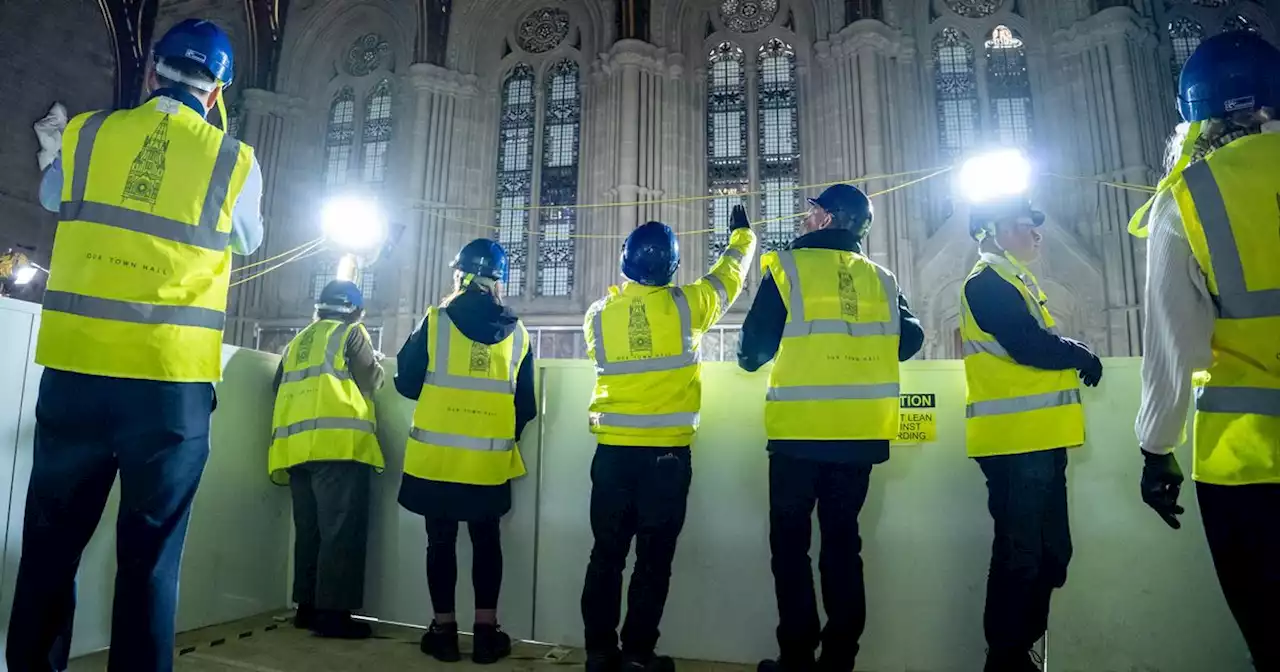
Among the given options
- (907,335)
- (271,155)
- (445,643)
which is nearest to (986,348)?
(907,335)

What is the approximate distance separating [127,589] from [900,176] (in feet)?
33.5

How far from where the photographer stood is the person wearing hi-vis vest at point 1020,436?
2002 mm

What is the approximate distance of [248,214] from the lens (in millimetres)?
1703

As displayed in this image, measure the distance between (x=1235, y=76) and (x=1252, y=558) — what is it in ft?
3.15

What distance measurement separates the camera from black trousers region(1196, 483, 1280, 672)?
3.82 ft

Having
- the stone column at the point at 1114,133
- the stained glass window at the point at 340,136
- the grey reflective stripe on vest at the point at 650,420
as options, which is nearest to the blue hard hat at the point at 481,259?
the grey reflective stripe on vest at the point at 650,420

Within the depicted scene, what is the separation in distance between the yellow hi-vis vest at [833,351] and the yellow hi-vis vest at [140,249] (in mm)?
1581

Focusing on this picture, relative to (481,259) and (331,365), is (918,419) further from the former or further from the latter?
(331,365)

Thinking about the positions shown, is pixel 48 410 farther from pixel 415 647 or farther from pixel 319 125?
pixel 319 125

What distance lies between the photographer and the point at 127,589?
4.69 ft

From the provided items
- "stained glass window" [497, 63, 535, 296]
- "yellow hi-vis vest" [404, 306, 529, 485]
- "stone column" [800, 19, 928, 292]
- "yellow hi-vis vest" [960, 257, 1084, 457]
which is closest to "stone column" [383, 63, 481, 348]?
"stained glass window" [497, 63, 535, 296]

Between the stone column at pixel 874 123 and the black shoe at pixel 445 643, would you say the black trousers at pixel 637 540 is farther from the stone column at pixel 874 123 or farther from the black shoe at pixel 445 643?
the stone column at pixel 874 123

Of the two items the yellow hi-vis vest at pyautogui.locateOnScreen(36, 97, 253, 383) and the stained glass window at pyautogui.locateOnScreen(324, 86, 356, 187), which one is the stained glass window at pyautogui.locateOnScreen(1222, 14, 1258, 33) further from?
the stained glass window at pyautogui.locateOnScreen(324, 86, 356, 187)

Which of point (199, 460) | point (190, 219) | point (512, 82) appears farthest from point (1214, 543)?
point (512, 82)
